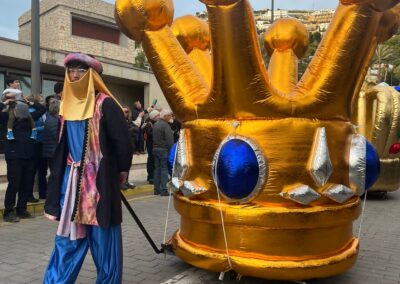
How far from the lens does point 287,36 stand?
521 cm

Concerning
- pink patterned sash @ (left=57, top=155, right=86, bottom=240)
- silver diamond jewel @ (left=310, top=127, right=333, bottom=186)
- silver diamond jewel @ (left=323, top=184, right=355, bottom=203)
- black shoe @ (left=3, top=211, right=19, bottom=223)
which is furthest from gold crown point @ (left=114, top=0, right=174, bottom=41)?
black shoe @ (left=3, top=211, right=19, bottom=223)

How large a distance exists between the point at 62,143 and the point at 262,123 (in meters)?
1.58

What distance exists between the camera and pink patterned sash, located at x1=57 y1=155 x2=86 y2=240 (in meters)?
3.51

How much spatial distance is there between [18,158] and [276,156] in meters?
4.17

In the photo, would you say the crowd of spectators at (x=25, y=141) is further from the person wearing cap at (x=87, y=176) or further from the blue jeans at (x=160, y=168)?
the person wearing cap at (x=87, y=176)

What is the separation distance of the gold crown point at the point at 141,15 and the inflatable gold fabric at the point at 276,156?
1.8 inches

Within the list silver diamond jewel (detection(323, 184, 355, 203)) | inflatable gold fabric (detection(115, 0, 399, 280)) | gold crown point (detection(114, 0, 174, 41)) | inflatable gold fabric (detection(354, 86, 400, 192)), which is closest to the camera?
inflatable gold fabric (detection(115, 0, 399, 280))

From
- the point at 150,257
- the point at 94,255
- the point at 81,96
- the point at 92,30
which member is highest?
the point at 92,30

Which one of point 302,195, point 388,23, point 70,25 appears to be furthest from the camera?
point 70,25

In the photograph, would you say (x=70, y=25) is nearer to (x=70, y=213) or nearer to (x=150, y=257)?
(x=150, y=257)

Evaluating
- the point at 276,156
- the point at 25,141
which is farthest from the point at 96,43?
the point at 276,156

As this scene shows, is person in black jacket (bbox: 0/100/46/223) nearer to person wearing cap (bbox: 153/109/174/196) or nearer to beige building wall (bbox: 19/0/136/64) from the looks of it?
person wearing cap (bbox: 153/109/174/196)

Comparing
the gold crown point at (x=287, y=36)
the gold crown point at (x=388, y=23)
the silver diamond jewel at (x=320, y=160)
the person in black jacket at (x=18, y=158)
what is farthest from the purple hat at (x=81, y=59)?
the person in black jacket at (x=18, y=158)

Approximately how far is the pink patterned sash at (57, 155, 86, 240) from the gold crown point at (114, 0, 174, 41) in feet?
4.57
